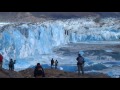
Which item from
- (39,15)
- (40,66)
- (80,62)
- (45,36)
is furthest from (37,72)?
(39,15)

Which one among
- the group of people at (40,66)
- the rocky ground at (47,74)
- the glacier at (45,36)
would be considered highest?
the glacier at (45,36)

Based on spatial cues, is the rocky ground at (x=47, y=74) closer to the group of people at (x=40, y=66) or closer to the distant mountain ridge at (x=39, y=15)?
the group of people at (x=40, y=66)

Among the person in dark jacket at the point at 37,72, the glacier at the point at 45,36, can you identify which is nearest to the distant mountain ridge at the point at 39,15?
the glacier at the point at 45,36

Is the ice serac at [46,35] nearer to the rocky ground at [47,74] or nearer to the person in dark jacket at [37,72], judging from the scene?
the person in dark jacket at [37,72]

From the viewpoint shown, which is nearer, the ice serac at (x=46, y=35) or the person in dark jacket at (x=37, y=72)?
the person in dark jacket at (x=37, y=72)

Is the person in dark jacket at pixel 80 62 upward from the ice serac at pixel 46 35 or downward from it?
downward

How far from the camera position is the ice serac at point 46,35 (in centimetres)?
1155

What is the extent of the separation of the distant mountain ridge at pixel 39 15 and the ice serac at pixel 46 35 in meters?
0.10

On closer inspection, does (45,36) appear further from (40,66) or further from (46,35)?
(40,66)

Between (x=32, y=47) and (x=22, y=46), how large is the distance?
0.23m

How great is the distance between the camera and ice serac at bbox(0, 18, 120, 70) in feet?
37.9
